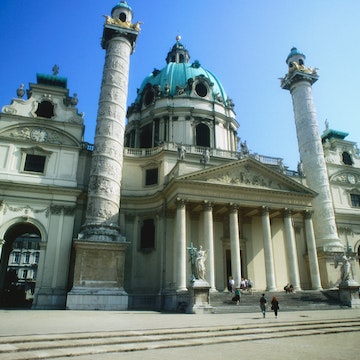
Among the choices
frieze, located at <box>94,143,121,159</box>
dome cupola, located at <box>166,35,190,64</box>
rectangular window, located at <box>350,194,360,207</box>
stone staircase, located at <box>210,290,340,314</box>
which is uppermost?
dome cupola, located at <box>166,35,190,64</box>

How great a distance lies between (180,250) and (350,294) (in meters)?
10.8

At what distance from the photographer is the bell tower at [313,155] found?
1080 inches

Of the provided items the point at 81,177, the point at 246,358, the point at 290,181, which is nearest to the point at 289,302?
the point at 290,181

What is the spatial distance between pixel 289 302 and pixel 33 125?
21.7m

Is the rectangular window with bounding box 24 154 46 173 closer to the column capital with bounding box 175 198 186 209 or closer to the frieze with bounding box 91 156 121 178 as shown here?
the frieze with bounding box 91 156 121 178

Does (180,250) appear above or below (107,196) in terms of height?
below

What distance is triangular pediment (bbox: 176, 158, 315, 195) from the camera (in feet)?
78.5

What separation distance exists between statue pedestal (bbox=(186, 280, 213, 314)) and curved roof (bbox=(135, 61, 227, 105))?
22.9 metres

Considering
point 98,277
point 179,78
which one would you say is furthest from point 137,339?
point 179,78

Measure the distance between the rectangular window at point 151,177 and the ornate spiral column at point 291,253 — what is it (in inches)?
415

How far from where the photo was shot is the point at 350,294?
20.8 m

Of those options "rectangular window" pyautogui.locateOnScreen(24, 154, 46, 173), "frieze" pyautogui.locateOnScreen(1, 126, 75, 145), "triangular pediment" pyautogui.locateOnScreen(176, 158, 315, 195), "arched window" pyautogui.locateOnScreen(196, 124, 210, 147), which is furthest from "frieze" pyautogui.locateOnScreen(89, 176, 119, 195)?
"arched window" pyautogui.locateOnScreen(196, 124, 210, 147)

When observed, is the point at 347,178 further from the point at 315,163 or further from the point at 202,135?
the point at 202,135

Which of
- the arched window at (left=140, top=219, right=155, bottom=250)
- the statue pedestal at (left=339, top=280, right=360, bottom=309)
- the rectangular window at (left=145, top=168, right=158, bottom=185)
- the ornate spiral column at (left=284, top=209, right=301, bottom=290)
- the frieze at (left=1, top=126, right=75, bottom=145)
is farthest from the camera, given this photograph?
the rectangular window at (left=145, top=168, right=158, bottom=185)
